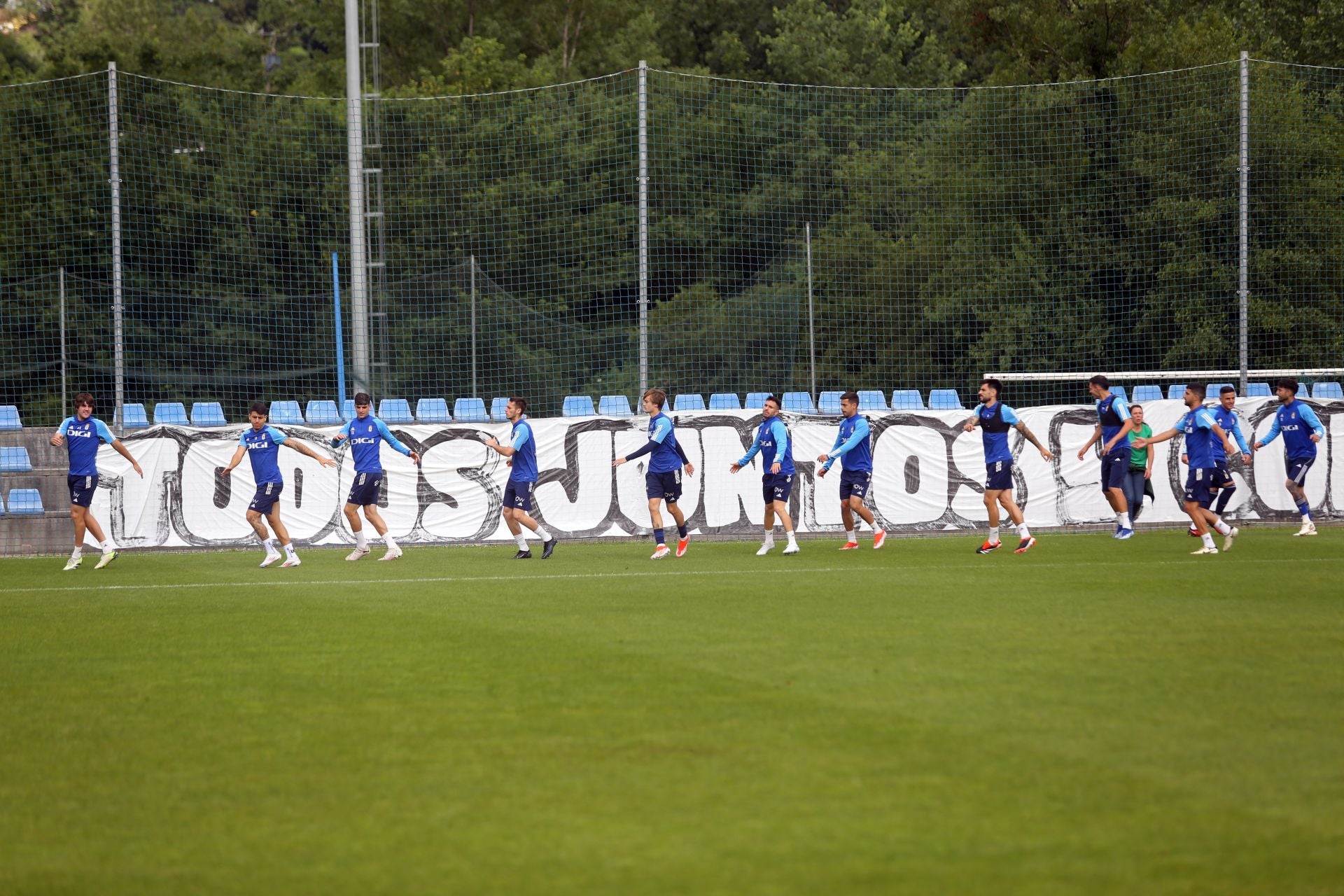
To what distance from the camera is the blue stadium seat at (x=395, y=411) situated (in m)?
23.0

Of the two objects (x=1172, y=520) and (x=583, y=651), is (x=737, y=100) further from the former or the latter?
(x=583, y=651)

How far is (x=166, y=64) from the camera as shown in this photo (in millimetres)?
44594

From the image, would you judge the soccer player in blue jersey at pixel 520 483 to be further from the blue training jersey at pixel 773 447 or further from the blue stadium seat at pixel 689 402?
the blue stadium seat at pixel 689 402

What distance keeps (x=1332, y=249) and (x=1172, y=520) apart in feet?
32.5

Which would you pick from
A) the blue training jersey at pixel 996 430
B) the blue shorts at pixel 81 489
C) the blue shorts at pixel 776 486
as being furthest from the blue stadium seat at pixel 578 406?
the blue shorts at pixel 81 489

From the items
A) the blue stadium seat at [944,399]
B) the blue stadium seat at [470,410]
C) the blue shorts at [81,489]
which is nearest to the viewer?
the blue shorts at [81,489]

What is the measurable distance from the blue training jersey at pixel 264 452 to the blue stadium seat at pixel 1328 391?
56.6 feet

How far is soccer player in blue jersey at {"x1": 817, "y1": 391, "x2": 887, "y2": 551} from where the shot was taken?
18.9m

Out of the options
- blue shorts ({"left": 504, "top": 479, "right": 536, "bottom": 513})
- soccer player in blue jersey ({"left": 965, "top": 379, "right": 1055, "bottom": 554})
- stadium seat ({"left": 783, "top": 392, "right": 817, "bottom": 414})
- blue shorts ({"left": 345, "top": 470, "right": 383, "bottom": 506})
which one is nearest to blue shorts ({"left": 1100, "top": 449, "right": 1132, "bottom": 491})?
soccer player in blue jersey ({"left": 965, "top": 379, "right": 1055, "bottom": 554})

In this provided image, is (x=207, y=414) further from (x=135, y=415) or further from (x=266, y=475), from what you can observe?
(x=266, y=475)

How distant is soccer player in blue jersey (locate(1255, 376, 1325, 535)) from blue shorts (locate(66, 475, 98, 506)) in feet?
50.5

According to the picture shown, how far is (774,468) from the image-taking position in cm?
1833

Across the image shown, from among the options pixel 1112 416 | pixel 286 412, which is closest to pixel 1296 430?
pixel 1112 416

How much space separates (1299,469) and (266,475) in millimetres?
14006
